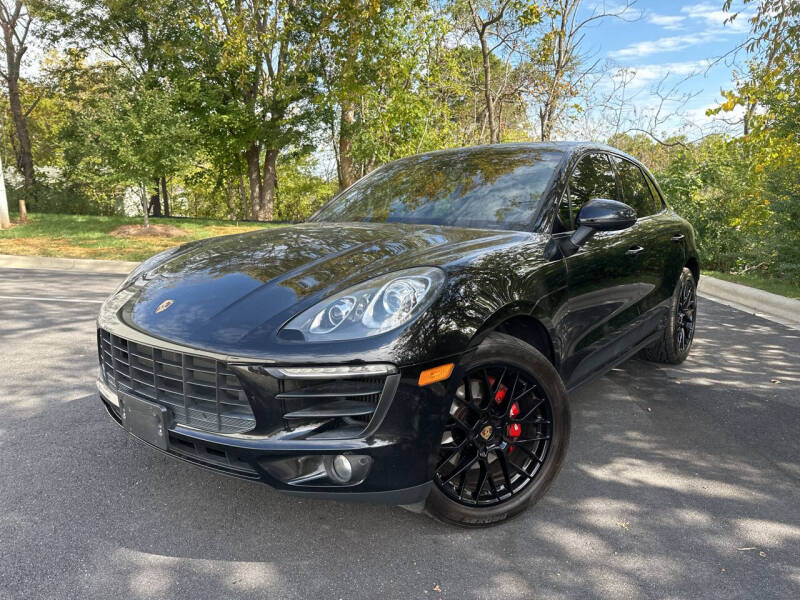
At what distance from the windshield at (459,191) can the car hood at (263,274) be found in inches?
8.3

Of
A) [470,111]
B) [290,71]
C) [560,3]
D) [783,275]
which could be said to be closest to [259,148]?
[290,71]

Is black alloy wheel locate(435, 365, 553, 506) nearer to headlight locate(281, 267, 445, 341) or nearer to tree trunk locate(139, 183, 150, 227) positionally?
headlight locate(281, 267, 445, 341)

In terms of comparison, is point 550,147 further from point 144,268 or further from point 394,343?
point 144,268

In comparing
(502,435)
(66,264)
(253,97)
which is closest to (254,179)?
(253,97)

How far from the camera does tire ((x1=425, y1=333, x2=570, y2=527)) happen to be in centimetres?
228

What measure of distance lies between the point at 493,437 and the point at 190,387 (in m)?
1.21

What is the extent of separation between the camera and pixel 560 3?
1261cm

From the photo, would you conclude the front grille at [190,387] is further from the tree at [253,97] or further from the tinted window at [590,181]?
the tree at [253,97]

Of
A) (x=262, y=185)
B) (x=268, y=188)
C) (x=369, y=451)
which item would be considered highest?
(x=262, y=185)

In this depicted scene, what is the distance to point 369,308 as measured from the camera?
6.94 ft

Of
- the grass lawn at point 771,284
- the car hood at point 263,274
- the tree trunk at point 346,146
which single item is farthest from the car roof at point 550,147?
the tree trunk at point 346,146

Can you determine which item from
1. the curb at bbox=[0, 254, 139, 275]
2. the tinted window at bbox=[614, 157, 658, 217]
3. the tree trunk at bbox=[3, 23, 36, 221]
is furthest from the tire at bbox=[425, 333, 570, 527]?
the tree trunk at bbox=[3, 23, 36, 221]

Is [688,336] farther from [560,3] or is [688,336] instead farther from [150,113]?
[150,113]

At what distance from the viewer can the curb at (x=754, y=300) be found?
7020mm
